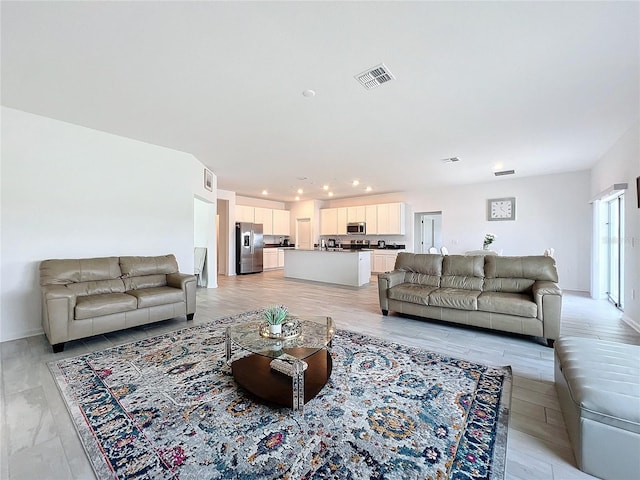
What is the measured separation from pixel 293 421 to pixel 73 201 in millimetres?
4107

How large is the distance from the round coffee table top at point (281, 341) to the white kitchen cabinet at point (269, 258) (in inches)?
293

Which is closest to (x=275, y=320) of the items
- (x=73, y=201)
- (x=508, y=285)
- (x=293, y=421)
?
(x=293, y=421)

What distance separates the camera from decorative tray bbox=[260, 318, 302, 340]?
7.68 feet

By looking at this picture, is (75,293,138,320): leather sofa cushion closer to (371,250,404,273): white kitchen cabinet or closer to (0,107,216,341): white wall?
(0,107,216,341): white wall

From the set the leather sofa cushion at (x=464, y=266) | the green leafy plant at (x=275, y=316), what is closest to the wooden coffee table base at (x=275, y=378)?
the green leafy plant at (x=275, y=316)

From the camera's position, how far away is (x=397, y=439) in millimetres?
1634

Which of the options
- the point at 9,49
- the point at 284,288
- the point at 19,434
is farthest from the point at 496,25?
the point at 284,288

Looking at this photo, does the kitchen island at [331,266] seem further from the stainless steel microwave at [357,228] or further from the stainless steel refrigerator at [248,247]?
the stainless steel microwave at [357,228]

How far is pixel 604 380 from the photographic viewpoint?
4.91 feet

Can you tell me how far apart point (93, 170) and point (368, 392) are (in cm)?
456

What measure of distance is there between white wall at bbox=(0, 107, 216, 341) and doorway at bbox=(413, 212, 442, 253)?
6.67 meters

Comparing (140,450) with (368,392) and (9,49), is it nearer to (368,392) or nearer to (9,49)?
(368,392)

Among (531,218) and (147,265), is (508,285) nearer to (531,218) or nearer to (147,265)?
(531,218)

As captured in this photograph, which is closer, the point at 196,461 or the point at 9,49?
the point at 196,461
